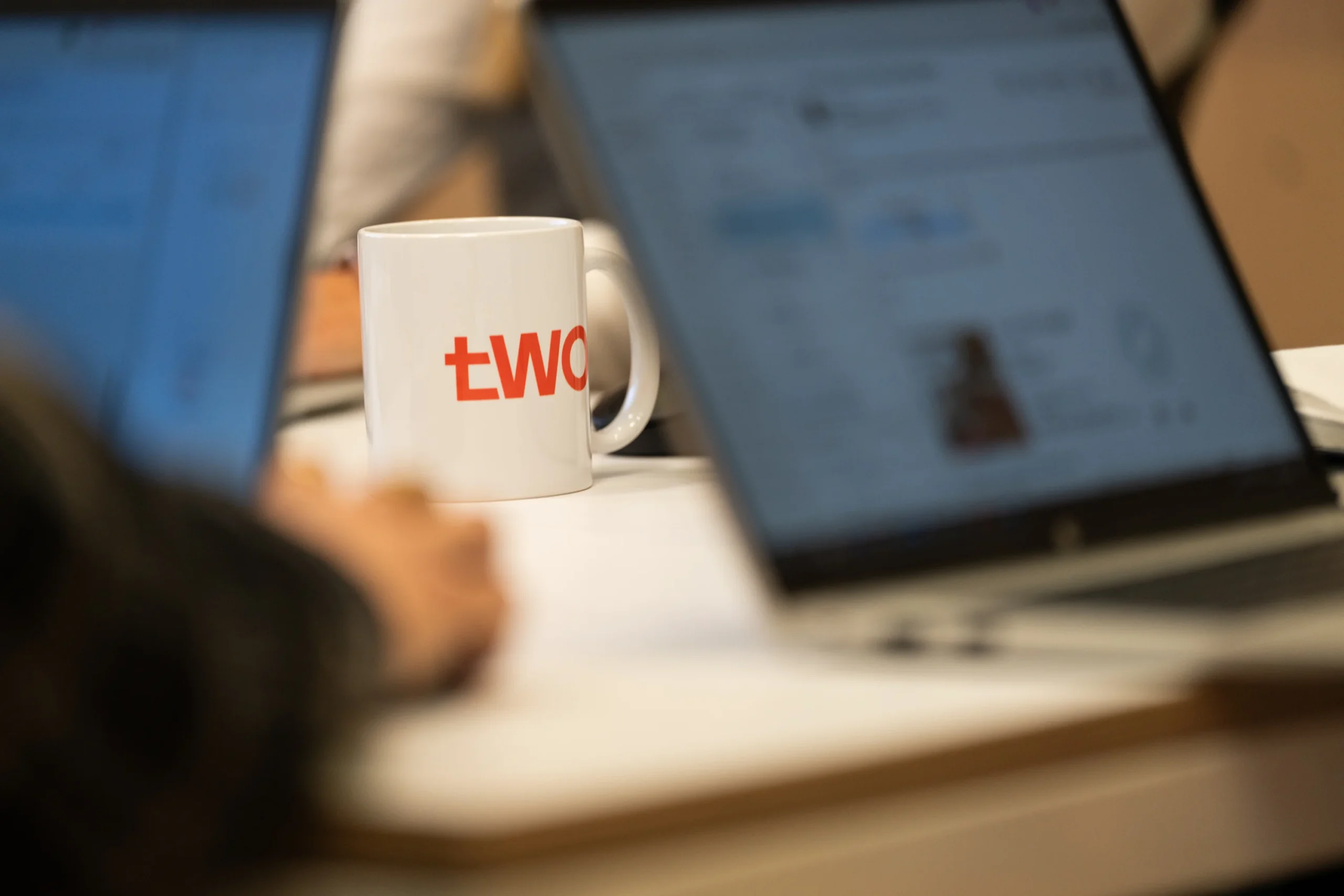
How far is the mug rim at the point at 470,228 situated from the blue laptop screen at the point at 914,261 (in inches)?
8.7

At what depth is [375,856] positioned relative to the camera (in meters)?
0.39

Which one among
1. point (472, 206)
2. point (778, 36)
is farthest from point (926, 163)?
point (472, 206)

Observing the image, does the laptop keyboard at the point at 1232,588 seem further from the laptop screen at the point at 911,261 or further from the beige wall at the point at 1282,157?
the beige wall at the point at 1282,157

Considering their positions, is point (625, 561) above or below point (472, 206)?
above

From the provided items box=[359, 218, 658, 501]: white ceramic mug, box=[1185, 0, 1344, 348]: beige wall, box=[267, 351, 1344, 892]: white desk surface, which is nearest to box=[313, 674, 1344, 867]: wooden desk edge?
box=[267, 351, 1344, 892]: white desk surface

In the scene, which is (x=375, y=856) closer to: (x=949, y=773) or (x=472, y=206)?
(x=949, y=773)

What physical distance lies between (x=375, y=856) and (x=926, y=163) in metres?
0.34

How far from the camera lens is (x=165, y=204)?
627mm

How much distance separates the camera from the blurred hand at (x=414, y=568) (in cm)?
47

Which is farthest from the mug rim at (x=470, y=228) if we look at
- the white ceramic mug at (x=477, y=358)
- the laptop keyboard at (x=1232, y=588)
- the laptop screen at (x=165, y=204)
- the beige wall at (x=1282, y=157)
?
the beige wall at (x=1282, y=157)

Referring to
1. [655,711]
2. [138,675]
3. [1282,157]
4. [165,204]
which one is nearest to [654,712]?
[655,711]

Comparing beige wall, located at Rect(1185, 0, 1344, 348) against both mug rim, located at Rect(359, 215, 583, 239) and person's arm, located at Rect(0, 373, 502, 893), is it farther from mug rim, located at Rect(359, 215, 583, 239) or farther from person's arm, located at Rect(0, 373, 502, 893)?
person's arm, located at Rect(0, 373, 502, 893)

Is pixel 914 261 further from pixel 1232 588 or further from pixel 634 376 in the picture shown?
pixel 634 376

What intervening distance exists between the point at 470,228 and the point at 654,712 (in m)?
0.44
